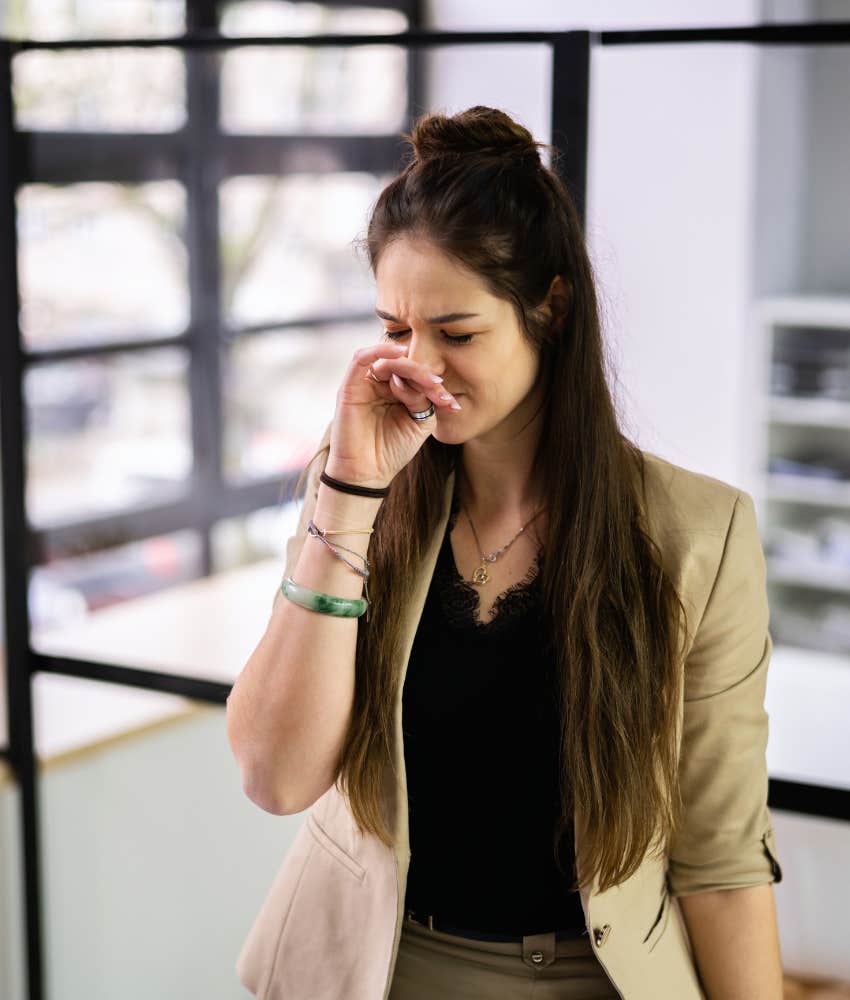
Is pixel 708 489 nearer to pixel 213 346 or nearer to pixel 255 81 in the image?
pixel 213 346

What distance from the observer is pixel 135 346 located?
4125 mm

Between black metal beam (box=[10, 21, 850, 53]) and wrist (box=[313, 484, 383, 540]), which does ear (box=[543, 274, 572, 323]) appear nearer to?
wrist (box=[313, 484, 383, 540])

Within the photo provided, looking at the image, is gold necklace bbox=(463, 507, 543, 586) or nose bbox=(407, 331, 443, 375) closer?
nose bbox=(407, 331, 443, 375)

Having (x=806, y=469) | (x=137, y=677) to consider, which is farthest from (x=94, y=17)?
(x=806, y=469)

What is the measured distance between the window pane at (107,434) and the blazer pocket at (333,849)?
2790 mm

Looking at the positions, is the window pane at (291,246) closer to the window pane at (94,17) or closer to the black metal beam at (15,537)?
the window pane at (94,17)

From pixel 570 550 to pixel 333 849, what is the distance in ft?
1.30

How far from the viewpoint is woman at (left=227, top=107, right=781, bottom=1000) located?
1127 mm

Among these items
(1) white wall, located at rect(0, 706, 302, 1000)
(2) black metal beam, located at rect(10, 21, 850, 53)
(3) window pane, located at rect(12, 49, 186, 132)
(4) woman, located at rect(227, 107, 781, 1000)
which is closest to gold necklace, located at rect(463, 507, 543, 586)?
(4) woman, located at rect(227, 107, 781, 1000)

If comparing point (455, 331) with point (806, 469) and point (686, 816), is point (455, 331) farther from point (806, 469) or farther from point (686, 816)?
point (806, 469)

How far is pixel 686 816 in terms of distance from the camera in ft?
3.94

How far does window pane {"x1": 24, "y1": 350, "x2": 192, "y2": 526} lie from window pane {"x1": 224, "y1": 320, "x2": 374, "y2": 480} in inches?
9.7

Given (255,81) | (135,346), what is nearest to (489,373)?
(135,346)

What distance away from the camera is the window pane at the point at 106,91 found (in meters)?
3.89
